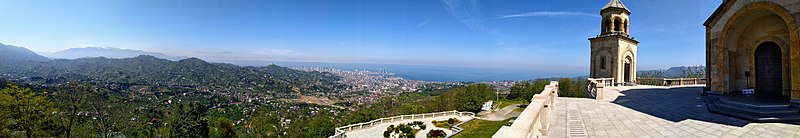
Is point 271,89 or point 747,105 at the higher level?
point 747,105

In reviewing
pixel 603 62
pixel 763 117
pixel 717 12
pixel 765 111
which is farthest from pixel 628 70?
pixel 763 117

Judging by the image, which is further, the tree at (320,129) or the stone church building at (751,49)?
the tree at (320,129)

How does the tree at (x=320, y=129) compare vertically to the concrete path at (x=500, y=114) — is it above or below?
below

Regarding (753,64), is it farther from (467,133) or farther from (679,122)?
(467,133)

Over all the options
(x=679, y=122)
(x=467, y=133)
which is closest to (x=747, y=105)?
(x=679, y=122)

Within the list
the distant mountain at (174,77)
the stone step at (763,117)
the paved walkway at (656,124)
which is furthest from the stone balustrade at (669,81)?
the distant mountain at (174,77)

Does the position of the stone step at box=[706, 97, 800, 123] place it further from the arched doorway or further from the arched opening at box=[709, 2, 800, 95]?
the arched doorway

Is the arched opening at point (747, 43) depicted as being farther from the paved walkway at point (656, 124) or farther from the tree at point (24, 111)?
the tree at point (24, 111)

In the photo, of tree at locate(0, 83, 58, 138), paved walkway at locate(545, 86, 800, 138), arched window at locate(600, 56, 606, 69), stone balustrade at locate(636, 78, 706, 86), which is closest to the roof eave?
paved walkway at locate(545, 86, 800, 138)
